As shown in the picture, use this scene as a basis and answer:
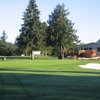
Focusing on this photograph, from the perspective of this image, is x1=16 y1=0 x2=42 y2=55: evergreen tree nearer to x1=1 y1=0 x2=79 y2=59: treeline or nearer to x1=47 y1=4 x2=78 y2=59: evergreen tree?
x1=1 y1=0 x2=79 y2=59: treeline

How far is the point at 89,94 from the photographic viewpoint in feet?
47.0

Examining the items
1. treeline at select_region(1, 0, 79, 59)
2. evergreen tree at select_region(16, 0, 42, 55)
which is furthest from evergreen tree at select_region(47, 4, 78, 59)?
evergreen tree at select_region(16, 0, 42, 55)

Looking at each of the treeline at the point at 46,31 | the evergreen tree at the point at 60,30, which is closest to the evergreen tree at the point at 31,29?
the treeline at the point at 46,31

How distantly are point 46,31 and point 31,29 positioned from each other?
9.44 metres

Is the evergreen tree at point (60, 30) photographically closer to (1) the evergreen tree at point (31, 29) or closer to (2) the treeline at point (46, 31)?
(2) the treeline at point (46, 31)

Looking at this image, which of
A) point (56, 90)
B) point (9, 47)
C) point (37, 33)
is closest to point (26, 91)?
point (56, 90)

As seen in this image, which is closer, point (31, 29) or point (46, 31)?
point (31, 29)

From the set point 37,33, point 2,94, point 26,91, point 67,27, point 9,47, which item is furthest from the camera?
point 9,47

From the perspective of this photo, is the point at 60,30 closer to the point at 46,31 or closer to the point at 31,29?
the point at 46,31

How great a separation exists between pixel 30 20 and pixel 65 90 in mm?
82300

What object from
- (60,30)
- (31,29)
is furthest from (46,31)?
(31,29)

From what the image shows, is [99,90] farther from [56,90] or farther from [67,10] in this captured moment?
[67,10]

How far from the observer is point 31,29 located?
96188 mm

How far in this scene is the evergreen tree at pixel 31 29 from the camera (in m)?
95.7
